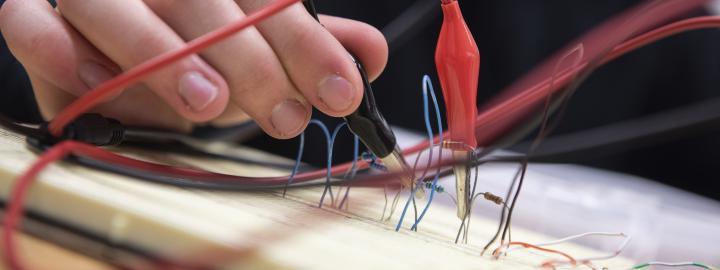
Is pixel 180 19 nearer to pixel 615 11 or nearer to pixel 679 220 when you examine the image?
pixel 679 220

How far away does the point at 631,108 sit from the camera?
0.97m

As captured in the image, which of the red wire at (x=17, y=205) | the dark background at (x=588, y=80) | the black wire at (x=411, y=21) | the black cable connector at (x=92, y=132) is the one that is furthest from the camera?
the dark background at (x=588, y=80)

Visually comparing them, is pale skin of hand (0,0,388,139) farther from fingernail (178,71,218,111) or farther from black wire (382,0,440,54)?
black wire (382,0,440,54)

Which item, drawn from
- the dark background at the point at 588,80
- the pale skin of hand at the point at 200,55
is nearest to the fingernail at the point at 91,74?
the pale skin of hand at the point at 200,55

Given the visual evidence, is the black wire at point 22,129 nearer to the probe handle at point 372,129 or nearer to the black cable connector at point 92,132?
the black cable connector at point 92,132

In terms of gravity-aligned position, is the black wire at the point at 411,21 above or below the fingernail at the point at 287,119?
above

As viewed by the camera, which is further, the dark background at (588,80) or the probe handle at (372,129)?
the dark background at (588,80)

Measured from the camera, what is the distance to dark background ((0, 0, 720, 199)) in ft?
3.06

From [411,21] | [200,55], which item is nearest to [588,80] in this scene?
[411,21]

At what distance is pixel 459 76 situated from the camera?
0.30m

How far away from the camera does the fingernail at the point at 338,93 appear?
0.30m

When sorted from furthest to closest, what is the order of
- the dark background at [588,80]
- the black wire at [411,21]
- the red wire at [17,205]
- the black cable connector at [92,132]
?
1. the dark background at [588,80]
2. the black wire at [411,21]
3. the black cable connector at [92,132]
4. the red wire at [17,205]

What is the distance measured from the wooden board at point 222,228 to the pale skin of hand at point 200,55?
64 millimetres

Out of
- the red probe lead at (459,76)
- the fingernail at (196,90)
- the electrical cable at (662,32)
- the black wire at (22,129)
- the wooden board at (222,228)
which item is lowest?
the wooden board at (222,228)
